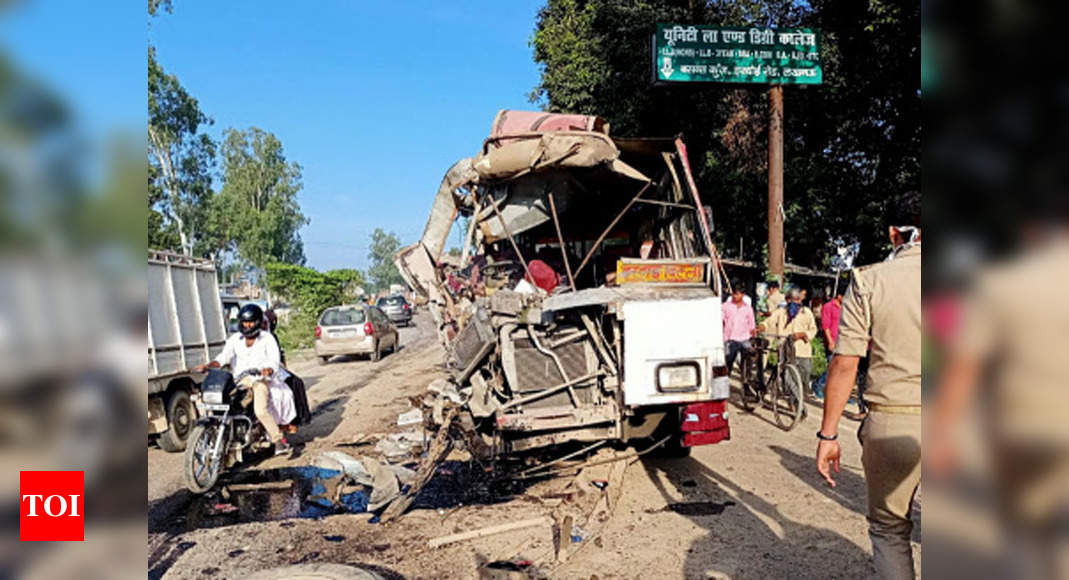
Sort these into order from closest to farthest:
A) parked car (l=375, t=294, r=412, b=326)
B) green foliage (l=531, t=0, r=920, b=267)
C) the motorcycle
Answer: the motorcycle
green foliage (l=531, t=0, r=920, b=267)
parked car (l=375, t=294, r=412, b=326)

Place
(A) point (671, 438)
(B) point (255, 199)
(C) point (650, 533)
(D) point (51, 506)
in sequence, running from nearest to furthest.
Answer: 1. (D) point (51, 506)
2. (C) point (650, 533)
3. (A) point (671, 438)
4. (B) point (255, 199)

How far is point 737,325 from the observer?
8742 mm

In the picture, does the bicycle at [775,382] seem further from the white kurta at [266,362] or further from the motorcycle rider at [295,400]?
the white kurta at [266,362]

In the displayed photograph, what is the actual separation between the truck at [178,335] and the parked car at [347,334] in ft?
24.1

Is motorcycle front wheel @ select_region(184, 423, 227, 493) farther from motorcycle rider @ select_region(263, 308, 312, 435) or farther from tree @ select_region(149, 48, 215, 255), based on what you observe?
tree @ select_region(149, 48, 215, 255)

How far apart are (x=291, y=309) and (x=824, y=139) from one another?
24.1 m

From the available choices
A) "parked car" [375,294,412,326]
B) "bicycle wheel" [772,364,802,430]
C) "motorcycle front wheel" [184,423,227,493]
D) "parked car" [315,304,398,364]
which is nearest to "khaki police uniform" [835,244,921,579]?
"bicycle wheel" [772,364,802,430]

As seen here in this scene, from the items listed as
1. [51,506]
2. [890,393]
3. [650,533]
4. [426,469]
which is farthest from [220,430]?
[890,393]

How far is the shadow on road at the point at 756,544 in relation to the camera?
359 cm

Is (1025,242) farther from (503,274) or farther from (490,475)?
(503,274)

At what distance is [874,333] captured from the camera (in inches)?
101

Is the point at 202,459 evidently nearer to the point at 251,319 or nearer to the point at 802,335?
the point at 251,319

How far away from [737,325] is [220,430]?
661 cm

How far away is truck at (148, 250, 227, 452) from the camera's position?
24.4 ft
